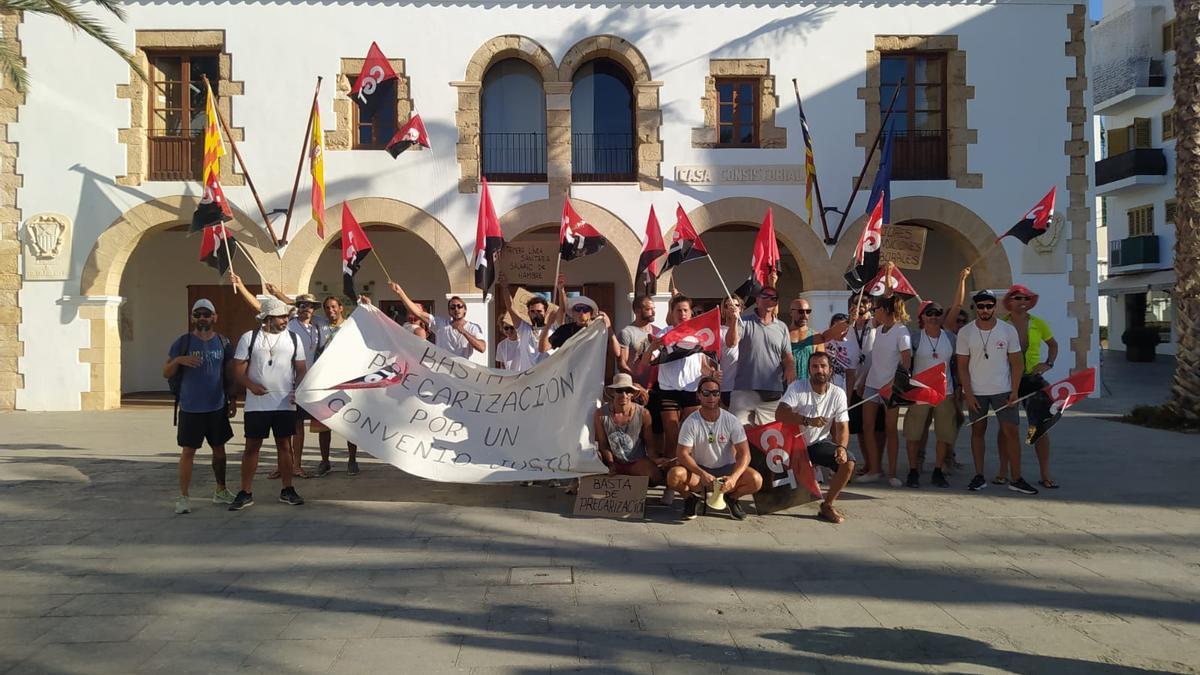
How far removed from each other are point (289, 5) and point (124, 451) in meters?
7.89

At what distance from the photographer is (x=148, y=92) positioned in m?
14.4

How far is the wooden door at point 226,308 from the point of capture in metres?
17.6

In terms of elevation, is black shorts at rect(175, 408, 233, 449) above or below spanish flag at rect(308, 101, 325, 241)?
below

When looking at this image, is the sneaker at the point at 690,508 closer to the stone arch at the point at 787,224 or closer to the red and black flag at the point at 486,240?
the red and black flag at the point at 486,240

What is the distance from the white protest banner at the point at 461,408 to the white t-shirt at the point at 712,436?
793 mm

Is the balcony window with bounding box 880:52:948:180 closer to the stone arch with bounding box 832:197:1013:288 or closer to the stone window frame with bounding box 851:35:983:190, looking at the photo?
the stone window frame with bounding box 851:35:983:190

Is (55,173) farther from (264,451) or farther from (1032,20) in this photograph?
(1032,20)

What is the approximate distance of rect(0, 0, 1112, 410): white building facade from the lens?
1438 cm

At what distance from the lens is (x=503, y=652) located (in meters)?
4.22

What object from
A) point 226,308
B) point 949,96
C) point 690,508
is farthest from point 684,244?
point 226,308

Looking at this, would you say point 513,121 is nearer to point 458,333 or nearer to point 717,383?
point 458,333

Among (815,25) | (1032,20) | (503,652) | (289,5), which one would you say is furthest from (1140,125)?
(503,652)

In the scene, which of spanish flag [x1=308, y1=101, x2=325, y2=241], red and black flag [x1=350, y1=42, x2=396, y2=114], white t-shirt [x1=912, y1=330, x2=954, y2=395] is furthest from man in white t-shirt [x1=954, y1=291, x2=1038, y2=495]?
spanish flag [x1=308, y1=101, x2=325, y2=241]

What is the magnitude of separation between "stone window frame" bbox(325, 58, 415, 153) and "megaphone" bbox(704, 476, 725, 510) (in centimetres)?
957
